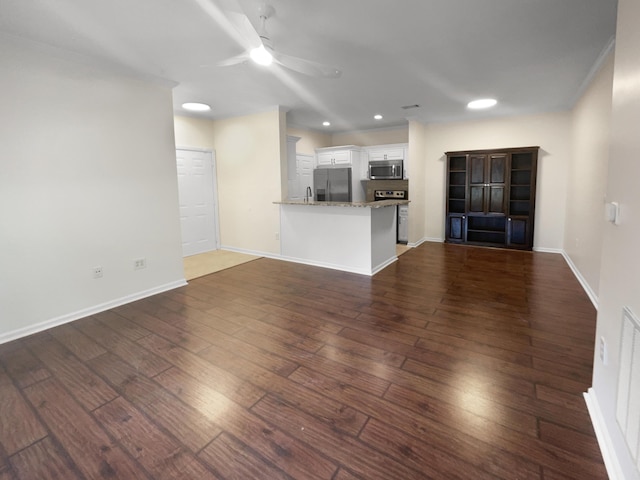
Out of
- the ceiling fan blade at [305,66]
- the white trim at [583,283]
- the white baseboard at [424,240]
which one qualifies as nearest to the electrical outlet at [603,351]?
the white trim at [583,283]

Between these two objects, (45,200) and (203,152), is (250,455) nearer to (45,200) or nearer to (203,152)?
(45,200)

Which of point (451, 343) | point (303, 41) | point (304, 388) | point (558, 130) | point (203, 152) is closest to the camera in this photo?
point (304, 388)

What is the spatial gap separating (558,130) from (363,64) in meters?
4.28

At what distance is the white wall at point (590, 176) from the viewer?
3.36 m

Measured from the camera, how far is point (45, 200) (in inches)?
116

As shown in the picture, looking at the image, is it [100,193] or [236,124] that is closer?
[100,193]

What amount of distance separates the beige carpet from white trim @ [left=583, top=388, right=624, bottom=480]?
14.2 feet

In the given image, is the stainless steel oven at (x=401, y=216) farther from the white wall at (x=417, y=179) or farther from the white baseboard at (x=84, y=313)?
the white baseboard at (x=84, y=313)

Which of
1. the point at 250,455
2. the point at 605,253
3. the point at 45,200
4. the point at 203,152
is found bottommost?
the point at 250,455

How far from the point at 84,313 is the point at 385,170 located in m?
5.74

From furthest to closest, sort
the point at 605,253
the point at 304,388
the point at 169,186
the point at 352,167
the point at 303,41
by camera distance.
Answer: the point at 352,167 < the point at 169,186 < the point at 303,41 < the point at 304,388 < the point at 605,253

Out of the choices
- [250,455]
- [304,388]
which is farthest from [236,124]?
[250,455]

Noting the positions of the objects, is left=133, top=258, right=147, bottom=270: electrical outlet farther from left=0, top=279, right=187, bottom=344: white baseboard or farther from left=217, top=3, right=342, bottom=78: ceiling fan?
left=217, top=3, right=342, bottom=78: ceiling fan

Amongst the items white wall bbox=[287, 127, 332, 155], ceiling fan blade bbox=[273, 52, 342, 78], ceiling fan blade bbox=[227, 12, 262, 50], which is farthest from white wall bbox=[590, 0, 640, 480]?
white wall bbox=[287, 127, 332, 155]
